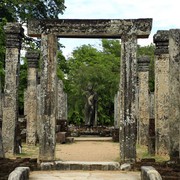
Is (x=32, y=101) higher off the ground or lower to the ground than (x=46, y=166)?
higher

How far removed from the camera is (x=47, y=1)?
1182 inches

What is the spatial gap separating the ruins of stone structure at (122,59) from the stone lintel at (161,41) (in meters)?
1.98

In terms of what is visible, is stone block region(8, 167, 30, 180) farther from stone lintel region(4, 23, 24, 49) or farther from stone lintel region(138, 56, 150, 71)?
stone lintel region(138, 56, 150, 71)

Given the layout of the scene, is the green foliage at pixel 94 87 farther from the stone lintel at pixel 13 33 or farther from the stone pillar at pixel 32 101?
the stone lintel at pixel 13 33

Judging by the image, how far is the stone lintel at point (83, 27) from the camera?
11.8 meters

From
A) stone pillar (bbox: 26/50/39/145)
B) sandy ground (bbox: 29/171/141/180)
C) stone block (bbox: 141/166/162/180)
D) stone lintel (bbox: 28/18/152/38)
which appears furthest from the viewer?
stone pillar (bbox: 26/50/39/145)

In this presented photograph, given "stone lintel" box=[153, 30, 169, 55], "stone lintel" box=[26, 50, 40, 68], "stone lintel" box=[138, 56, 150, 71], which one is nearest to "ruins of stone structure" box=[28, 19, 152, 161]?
"stone lintel" box=[153, 30, 169, 55]

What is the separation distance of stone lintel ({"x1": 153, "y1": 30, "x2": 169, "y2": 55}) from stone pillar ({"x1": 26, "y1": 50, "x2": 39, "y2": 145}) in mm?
6223

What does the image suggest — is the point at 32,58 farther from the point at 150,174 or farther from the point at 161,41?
the point at 150,174

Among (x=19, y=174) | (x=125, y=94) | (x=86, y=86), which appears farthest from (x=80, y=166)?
(x=86, y=86)

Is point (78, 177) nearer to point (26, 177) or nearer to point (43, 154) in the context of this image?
point (26, 177)

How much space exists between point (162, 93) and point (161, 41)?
1.57 m

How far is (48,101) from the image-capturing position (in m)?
11.7

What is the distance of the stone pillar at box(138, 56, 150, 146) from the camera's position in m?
18.1
